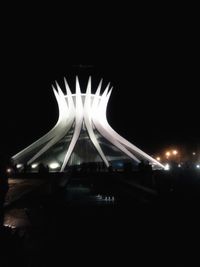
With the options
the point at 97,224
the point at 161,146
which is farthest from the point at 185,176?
the point at 161,146

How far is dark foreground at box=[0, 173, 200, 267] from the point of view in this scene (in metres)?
3.80

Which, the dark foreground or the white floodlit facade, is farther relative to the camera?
the white floodlit facade

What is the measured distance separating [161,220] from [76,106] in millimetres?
17120

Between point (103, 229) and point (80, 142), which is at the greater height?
point (80, 142)

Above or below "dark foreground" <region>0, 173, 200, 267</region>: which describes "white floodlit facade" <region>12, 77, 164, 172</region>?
above

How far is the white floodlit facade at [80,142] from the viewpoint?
1952 centimetres

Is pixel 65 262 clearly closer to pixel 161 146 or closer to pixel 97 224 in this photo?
pixel 97 224

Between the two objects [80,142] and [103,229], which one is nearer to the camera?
[103,229]

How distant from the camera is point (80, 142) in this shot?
67.9 ft

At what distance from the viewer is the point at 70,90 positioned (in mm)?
24219

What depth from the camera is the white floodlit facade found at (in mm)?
19516

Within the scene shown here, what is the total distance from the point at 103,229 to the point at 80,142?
15.2 metres

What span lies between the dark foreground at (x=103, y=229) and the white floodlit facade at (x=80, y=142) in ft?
28.6

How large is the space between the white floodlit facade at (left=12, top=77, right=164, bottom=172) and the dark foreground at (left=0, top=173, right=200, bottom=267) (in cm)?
872
